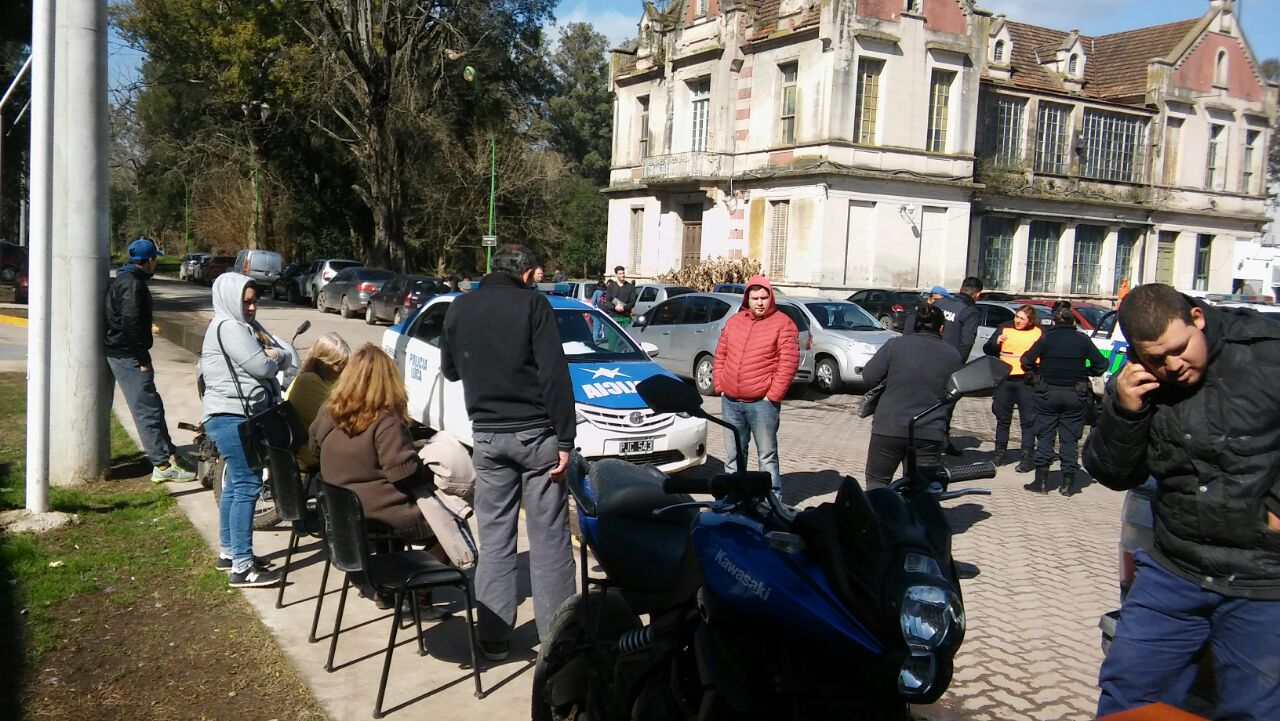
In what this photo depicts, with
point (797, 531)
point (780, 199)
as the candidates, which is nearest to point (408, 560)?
point (797, 531)

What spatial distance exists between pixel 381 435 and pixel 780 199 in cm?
2970

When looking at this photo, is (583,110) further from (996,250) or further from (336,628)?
(336,628)

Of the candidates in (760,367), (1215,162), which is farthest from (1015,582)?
(1215,162)

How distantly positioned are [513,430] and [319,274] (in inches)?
1346

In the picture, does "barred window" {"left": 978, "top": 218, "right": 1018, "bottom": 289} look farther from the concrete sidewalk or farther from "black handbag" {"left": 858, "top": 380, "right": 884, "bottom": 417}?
the concrete sidewalk

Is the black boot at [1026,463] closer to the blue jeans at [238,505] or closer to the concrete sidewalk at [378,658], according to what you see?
the concrete sidewalk at [378,658]

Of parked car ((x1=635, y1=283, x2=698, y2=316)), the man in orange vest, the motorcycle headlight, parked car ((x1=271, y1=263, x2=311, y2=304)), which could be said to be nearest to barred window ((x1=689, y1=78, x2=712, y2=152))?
parked car ((x1=635, y1=283, x2=698, y2=316))

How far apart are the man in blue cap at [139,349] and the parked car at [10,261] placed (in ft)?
77.1

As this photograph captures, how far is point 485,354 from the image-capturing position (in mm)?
4977

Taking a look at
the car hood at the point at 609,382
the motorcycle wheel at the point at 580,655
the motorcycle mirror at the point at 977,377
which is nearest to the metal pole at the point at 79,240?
the car hood at the point at 609,382

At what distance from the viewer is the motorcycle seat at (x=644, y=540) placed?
338cm

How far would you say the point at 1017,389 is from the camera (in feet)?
38.0

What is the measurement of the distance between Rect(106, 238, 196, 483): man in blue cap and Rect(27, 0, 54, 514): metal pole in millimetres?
667

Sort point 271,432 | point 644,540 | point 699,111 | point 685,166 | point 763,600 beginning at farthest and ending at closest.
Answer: point 699,111 → point 685,166 → point 271,432 → point 644,540 → point 763,600
